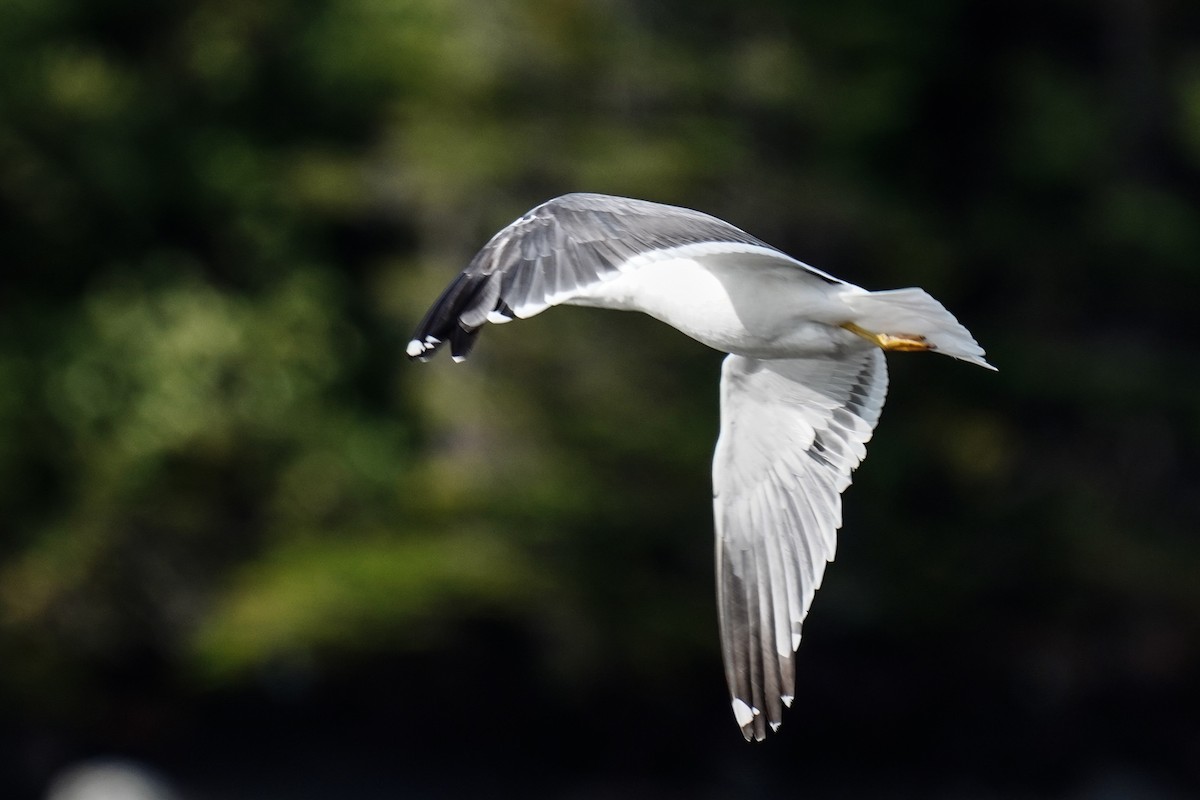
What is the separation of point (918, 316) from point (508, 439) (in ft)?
23.6

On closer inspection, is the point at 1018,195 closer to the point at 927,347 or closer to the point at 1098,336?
the point at 1098,336

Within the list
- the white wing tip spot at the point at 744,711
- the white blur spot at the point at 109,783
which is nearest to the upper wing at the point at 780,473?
the white wing tip spot at the point at 744,711

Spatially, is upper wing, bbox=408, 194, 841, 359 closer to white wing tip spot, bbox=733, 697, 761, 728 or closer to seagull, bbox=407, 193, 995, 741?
seagull, bbox=407, 193, 995, 741

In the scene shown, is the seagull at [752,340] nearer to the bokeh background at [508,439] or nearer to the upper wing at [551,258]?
the upper wing at [551,258]

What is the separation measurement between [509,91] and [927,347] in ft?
24.2

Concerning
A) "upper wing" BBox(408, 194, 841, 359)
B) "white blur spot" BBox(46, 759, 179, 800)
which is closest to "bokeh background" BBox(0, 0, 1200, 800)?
"white blur spot" BBox(46, 759, 179, 800)

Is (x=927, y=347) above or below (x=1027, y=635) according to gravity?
above

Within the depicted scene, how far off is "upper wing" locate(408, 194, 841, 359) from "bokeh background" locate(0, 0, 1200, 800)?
6789 mm

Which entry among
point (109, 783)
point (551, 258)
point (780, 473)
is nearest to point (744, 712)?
point (780, 473)

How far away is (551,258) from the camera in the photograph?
15.9ft

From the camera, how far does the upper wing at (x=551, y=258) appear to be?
185 inches

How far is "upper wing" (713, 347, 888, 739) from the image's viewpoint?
596 cm

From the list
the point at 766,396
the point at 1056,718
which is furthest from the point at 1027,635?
the point at 766,396

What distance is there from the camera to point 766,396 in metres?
6.07
